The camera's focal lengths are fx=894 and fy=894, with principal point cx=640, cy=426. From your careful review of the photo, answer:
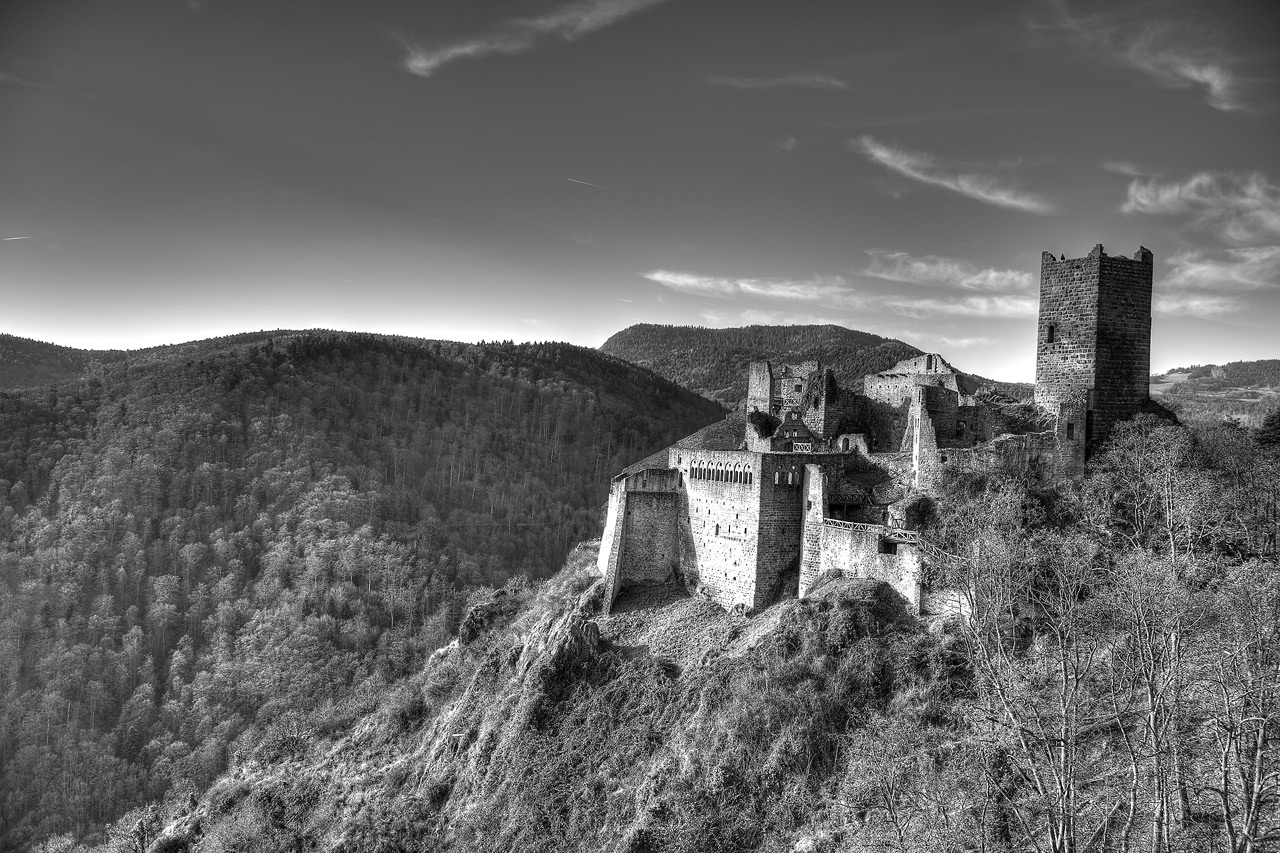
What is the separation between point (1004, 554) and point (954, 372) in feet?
51.1

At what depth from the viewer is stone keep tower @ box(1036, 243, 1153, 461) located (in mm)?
40344

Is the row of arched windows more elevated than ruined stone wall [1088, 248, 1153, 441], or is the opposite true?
ruined stone wall [1088, 248, 1153, 441]

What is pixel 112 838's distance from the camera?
65.2 meters

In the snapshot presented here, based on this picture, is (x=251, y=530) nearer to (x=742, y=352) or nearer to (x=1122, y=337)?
(x=742, y=352)

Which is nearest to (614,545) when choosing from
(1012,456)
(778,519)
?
(778,519)

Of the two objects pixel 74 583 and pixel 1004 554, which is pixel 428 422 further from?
pixel 1004 554

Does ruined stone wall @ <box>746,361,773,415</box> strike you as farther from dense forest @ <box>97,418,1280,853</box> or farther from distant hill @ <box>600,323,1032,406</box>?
distant hill @ <box>600,323,1032,406</box>

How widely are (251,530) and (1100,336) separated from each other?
99.5m

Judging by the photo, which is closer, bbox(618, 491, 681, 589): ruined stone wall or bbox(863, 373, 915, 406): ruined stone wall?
bbox(618, 491, 681, 589): ruined stone wall

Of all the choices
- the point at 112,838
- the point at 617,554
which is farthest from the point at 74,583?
the point at 617,554

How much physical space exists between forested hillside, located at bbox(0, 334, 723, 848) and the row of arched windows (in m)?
27.5

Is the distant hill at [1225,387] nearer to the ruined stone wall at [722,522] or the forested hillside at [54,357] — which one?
the ruined stone wall at [722,522]

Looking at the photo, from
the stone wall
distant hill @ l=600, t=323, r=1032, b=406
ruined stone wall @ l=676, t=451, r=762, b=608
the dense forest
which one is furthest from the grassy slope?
distant hill @ l=600, t=323, r=1032, b=406

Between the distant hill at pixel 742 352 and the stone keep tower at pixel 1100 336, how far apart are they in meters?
37.6
